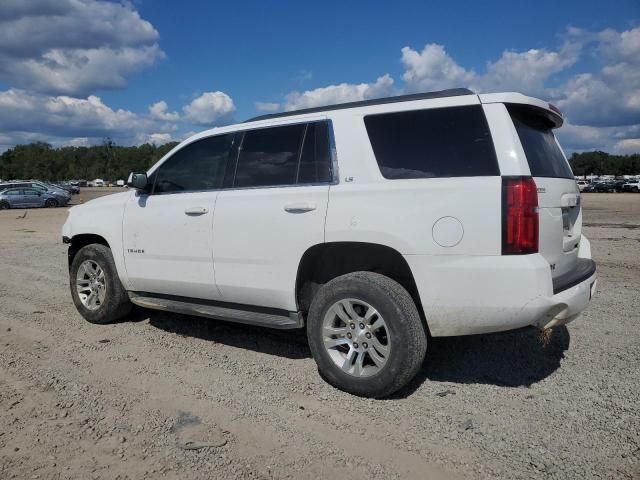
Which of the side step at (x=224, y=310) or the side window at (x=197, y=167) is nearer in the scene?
the side step at (x=224, y=310)

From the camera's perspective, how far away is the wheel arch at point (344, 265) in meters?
3.81

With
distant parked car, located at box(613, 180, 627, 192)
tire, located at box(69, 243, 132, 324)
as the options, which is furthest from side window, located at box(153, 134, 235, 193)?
distant parked car, located at box(613, 180, 627, 192)

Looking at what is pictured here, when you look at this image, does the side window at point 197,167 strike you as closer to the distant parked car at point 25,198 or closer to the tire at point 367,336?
the tire at point 367,336

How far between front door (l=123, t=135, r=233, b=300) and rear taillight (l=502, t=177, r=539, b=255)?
7.93ft

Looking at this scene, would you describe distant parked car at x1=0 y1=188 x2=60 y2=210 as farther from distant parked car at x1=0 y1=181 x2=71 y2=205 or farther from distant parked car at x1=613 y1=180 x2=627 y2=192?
distant parked car at x1=613 y1=180 x2=627 y2=192

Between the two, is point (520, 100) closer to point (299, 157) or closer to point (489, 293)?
point (489, 293)

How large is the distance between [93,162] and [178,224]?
15886 cm

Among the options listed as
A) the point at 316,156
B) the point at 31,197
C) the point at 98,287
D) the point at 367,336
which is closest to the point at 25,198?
the point at 31,197

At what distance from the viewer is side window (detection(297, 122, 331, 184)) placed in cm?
404

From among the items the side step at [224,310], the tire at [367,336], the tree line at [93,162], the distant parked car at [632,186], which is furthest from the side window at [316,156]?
the tree line at [93,162]

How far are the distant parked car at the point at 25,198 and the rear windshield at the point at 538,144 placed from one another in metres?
35.4

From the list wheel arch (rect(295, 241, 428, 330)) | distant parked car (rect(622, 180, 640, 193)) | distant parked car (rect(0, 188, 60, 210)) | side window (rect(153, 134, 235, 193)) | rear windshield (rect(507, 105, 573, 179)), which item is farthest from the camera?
distant parked car (rect(622, 180, 640, 193))

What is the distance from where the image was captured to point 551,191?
356cm

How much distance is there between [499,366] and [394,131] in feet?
6.98
